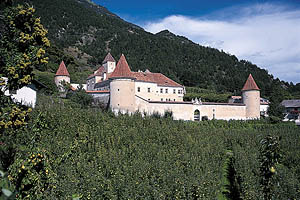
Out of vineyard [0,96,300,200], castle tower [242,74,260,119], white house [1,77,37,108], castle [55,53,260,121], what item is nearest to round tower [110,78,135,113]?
castle [55,53,260,121]

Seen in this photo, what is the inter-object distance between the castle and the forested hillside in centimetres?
4524

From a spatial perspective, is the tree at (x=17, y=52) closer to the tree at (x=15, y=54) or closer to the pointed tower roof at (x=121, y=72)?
the tree at (x=15, y=54)

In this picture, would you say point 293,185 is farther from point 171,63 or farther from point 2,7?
point 171,63

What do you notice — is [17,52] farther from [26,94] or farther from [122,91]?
[122,91]

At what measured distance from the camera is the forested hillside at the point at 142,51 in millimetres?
92875

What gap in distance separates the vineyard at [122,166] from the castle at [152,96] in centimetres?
1092

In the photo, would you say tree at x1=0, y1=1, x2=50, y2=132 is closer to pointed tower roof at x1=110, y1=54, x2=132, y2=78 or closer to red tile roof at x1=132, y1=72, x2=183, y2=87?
pointed tower roof at x1=110, y1=54, x2=132, y2=78

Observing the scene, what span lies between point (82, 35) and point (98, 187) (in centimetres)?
11728

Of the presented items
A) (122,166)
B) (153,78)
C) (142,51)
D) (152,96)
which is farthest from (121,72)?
(142,51)

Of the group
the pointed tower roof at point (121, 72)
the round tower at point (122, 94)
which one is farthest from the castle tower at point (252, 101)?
the pointed tower roof at point (121, 72)

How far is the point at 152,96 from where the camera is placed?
1547 inches

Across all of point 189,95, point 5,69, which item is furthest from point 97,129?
point 189,95

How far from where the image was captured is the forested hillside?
305ft

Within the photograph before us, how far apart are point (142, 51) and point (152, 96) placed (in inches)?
2923
